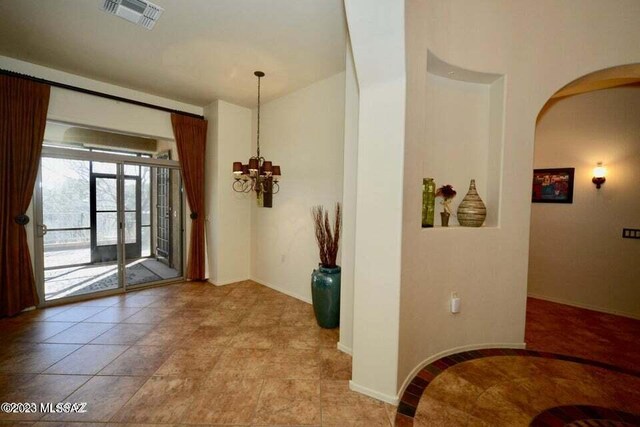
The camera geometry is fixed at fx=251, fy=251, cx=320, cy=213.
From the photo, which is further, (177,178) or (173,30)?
(177,178)

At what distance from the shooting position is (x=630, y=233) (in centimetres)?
339

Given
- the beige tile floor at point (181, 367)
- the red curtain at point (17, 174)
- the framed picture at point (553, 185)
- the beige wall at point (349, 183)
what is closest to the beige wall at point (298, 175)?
the beige tile floor at point (181, 367)

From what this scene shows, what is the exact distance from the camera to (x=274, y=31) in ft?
8.77

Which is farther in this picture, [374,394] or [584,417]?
[374,394]

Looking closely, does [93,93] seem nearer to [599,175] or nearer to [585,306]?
[599,175]

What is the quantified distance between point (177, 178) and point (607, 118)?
6.97m

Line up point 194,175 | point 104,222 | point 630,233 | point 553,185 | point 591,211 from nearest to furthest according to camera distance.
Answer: point 630,233 → point 591,211 → point 553,185 → point 104,222 → point 194,175

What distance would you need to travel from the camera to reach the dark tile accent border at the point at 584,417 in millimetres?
1708

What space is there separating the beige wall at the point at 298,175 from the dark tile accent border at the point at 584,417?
2728mm

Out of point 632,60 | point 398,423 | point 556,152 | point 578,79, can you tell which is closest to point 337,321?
point 398,423

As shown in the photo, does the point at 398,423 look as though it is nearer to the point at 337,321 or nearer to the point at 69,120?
the point at 337,321

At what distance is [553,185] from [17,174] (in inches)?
299

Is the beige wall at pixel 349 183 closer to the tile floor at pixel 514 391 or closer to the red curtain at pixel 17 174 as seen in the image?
the tile floor at pixel 514 391

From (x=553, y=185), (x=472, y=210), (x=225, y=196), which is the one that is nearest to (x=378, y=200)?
(x=472, y=210)
